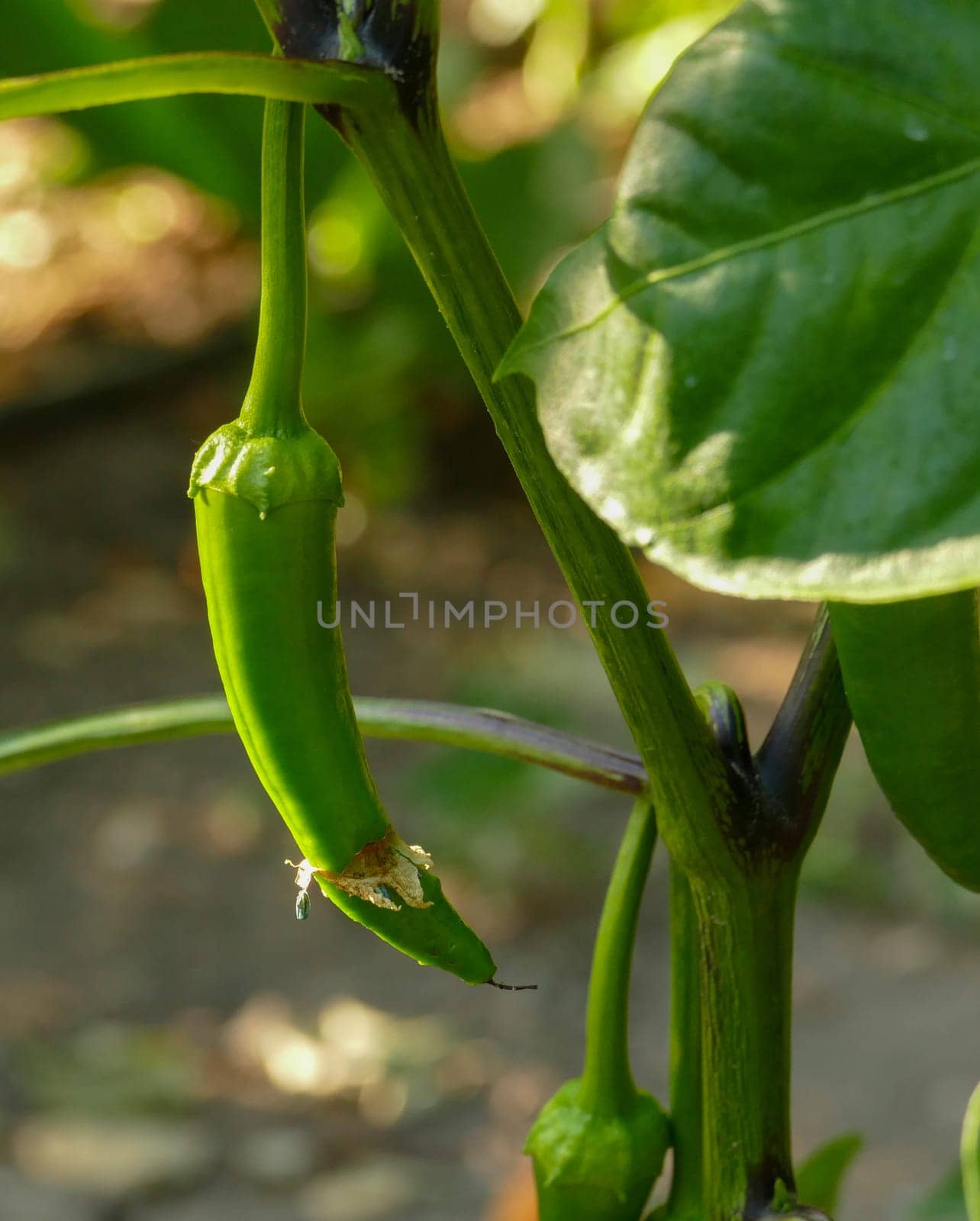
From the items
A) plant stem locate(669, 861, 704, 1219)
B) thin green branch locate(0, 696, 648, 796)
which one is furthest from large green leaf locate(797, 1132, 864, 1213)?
thin green branch locate(0, 696, 648, 796)

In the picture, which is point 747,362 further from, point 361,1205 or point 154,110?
point 154,110

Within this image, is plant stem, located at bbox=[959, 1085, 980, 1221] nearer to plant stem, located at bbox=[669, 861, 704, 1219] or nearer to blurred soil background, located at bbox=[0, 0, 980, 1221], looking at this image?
plant stem, located at bbox=[669, 861, 704, 1219]

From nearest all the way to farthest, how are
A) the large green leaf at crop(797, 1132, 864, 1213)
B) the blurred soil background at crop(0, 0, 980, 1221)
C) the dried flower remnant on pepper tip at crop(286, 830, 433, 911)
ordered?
the dried flower remnant on pepper tip at crop(286, 830, 433, 911), the large green leaf at crop(797, 1132, 864, 1213), the blurred soil background at crop(0, 0, 980, 1221)

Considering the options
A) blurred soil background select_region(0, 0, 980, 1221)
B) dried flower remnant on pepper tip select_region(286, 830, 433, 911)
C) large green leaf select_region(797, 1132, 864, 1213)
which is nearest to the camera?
dried flower remnant on pepper tip select_region(286, 830, 433, 911)

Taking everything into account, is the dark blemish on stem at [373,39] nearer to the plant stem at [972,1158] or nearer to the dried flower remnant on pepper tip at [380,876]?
the dried flower remnant on pepper tip at [380,876]

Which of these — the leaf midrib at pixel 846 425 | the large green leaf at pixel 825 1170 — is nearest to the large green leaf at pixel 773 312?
the leaf midrib at pixel 846 425

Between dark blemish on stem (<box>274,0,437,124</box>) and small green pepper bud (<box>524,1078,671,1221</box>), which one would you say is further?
small green pepper bud (<box>524,1078,671,1221</box>)

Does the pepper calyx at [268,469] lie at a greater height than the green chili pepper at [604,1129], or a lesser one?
greater

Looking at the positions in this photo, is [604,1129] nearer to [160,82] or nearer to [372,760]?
[160,82]
